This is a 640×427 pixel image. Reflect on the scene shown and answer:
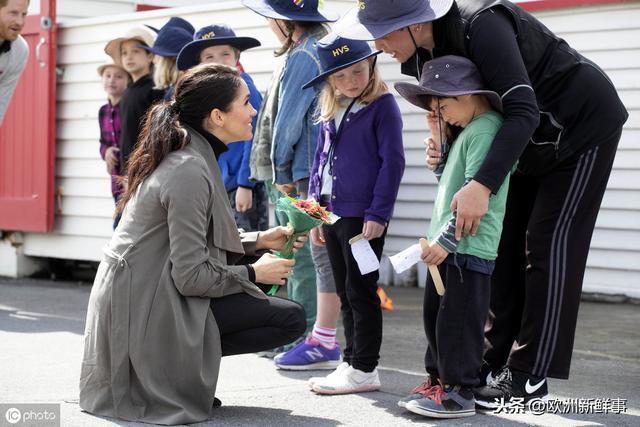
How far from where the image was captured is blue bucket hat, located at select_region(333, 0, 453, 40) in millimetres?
3738

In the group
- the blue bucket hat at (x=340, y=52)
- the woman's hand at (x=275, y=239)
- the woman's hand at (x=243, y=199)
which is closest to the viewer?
the woman's hand at (x=275, y=239)

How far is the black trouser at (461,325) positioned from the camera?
12.3 feet

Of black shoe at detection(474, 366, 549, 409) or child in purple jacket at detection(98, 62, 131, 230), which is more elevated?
child in purple jacket at detection(98, 62, 131, 230)

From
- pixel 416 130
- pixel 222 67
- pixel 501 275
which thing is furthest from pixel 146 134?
pixel 416 130

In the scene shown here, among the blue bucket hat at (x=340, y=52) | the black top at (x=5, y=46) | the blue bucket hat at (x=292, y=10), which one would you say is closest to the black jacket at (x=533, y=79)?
the blue bucket hat at (x=340, y=52)

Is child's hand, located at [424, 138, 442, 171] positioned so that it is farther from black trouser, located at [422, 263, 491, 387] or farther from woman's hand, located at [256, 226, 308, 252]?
woman's hand, located at [256, 226, 308, 252]

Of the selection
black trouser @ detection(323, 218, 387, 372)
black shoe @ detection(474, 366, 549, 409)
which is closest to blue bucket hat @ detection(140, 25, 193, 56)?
black trouser @ detection(323, 218, 387, 372)

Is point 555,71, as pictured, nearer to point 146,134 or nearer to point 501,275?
point 501,275

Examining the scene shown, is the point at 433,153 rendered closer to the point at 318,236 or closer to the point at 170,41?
the point at 318,236

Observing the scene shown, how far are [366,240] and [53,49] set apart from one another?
5094 mm

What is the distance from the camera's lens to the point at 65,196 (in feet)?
28.7

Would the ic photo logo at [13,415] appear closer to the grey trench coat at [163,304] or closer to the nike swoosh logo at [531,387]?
the grey trench coat at [163,304]

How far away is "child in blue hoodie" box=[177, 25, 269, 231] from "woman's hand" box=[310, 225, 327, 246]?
2.47ft

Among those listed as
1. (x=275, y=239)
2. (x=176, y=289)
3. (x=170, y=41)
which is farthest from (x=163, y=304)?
(x=170, y=41)
